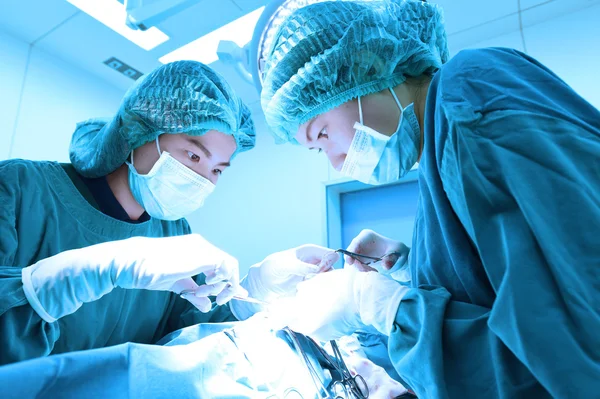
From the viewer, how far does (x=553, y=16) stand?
7.22 feet

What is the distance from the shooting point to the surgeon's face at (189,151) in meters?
1.38

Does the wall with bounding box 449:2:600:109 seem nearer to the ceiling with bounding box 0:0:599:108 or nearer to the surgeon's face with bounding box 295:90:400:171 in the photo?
the ceiling with bounding box 0:0:599:108

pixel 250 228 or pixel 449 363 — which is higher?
pixel 250 228

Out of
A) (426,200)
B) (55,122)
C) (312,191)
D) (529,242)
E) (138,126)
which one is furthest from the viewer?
(312,191)

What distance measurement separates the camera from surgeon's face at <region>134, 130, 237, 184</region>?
1383mm

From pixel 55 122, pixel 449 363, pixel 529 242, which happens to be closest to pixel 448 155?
pixel 529 242

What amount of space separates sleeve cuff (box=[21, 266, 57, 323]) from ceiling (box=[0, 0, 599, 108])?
1738 mm

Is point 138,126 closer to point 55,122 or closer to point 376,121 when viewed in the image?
point 376,121

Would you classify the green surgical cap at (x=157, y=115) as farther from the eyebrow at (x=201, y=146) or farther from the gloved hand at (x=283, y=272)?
the gloved hand at (x=283, y=272)

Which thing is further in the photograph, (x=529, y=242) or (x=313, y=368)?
(x=313, y=368)

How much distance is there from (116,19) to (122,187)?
149 centimetres

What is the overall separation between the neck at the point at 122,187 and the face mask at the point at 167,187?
0.10 ft

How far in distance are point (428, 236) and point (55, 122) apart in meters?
2.77

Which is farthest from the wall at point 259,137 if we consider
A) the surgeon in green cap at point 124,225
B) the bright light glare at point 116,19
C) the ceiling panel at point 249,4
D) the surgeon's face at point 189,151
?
the surgeon's face at point 189,151
